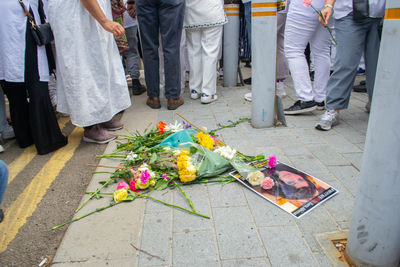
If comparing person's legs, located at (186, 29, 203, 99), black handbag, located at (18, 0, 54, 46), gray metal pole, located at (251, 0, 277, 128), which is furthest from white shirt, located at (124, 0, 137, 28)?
gray metal pole, located at (251, 0, 277, 128)

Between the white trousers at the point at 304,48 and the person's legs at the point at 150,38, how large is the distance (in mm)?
1626

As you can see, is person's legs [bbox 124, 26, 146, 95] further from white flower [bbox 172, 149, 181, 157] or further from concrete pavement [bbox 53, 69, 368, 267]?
white flower [bbox 172, 149, 181, 157]

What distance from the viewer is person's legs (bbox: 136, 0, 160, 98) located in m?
3.73

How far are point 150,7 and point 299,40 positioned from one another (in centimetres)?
181

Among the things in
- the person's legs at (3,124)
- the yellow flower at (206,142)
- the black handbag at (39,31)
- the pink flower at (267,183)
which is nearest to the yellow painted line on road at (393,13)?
the pink flower at (267,183)

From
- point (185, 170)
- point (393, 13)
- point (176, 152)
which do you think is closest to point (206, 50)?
point (176, 152)

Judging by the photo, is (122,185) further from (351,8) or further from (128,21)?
(128,21)

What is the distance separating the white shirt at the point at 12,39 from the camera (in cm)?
265

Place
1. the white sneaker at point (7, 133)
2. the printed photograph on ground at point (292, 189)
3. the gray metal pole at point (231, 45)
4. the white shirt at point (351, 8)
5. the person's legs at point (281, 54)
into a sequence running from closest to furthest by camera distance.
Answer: the printed photograph on ground at point (292, 189) → the white shirt at point (351, 8) → the white sneaker at point (7, 133) → the person's legs at point (281, 54) → the gray metal pole at point (231, 45)

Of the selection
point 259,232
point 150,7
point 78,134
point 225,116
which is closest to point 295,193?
point 259,232

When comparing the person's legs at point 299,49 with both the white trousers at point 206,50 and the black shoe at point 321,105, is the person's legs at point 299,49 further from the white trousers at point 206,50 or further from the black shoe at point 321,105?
the white trousers at point 206,50

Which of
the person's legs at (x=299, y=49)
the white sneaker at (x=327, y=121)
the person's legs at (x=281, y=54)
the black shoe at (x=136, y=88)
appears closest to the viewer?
the white sneaker at (x=327, y=121)

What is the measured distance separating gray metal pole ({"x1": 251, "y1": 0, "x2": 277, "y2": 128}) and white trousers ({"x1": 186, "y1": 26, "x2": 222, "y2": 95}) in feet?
3.95

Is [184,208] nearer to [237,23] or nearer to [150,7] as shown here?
[150,7]
